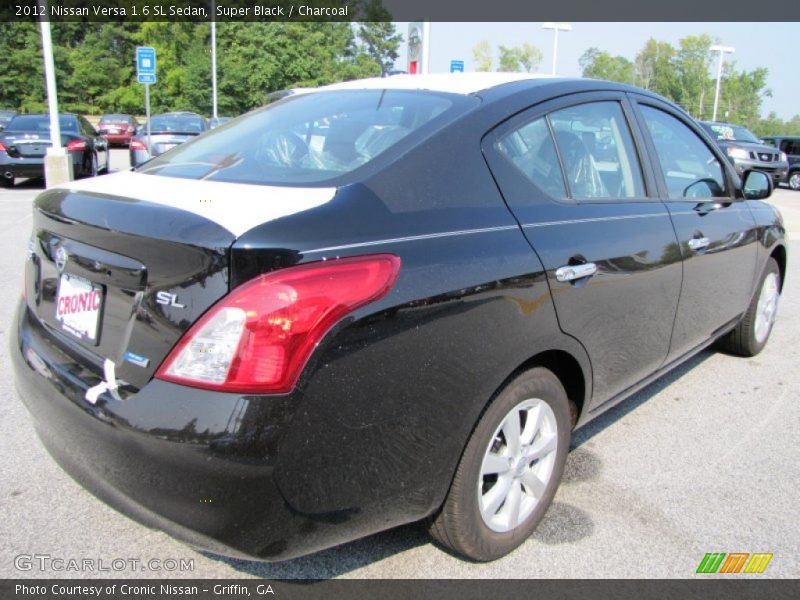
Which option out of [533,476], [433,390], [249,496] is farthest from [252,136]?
[533,476]

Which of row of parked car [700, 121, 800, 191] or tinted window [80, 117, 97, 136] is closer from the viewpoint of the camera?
tinted window [80, 117, 97, 136]

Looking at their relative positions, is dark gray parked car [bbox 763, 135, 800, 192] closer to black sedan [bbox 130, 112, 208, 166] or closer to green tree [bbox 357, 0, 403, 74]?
black sedan [bbox 130, 112, 208, 166]

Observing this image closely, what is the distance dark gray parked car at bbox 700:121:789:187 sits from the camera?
2019cm

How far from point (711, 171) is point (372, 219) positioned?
2693 millimetres

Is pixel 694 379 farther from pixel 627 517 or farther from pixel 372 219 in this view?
pixel 372 219

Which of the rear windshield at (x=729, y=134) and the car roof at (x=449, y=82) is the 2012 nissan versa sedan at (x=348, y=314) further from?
the rear windshield at (x=729, y=134)

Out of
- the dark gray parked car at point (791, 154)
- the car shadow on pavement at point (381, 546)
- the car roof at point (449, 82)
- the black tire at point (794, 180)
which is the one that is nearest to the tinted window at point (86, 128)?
the car roof at point (449, 82)

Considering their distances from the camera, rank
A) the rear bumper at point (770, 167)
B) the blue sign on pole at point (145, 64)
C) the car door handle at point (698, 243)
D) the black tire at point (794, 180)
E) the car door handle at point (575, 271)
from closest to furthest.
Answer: the car door handle at point (575, 271) → the car door handle at point (698, 243) → the blue sign on pole at point (145, 64) → the rear bumper at point (770, 167) → the black tire at point (794, 180)

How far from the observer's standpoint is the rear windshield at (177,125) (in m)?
15.8

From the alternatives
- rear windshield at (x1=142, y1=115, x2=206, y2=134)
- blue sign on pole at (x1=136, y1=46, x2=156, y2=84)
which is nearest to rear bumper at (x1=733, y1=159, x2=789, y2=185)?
rear windshield at (x1=142, y1=115, x2=206, y2=134)

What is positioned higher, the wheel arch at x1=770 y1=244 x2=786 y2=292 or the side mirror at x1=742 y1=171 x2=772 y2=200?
the side mirror at x1=742 y1=171 x2=772 y2=200

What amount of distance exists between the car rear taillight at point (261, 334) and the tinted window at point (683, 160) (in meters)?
2.22

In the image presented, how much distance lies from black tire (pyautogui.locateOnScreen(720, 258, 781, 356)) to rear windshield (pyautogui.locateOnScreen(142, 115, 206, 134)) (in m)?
13.8

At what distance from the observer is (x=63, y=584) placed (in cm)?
219
